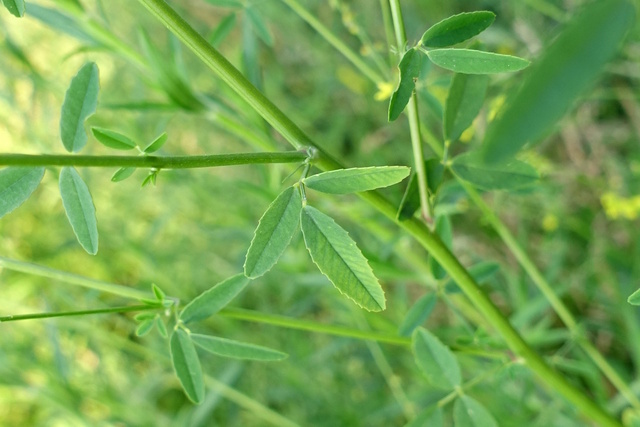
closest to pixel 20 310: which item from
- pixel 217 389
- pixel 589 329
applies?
pixel 217 389

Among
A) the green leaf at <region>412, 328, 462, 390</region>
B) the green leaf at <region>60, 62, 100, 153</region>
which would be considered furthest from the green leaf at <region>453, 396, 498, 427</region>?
the green leaf at <region>60, 62, 100, 153</region>

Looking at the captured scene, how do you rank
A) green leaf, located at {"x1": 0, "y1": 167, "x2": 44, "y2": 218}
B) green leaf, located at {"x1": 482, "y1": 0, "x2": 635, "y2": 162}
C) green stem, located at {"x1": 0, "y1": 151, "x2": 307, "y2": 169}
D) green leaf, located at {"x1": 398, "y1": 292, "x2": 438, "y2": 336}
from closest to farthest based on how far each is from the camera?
green leaf, located at {"x1": 482, "y1": 0, "x2": 635, "y2": 162}
green stem, located at {"x1": 0, "y1": 151, "x2": 307, "y2": 169}
green leaf, located at {"x1": 0, "y1": 167, "x2": 44, "y2": 218}
green leaf, located at {"x1": 398, "y1": 292, "x2": 438, "y2": 336}

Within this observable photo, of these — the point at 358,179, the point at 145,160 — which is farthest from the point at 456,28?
the point at 145,160

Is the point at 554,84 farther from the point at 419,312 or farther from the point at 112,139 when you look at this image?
the point at 419,312

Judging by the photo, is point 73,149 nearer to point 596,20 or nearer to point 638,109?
point 596,20

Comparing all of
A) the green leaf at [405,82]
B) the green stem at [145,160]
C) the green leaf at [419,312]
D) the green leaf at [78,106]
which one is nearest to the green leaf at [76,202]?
the green leaf at [78,106]

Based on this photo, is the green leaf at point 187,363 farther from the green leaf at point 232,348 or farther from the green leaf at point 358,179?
the green leaf at point 358,179

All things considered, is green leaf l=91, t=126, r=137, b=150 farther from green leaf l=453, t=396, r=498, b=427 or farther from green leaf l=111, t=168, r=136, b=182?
green leaf l=453, t=396, r=498, b=427
